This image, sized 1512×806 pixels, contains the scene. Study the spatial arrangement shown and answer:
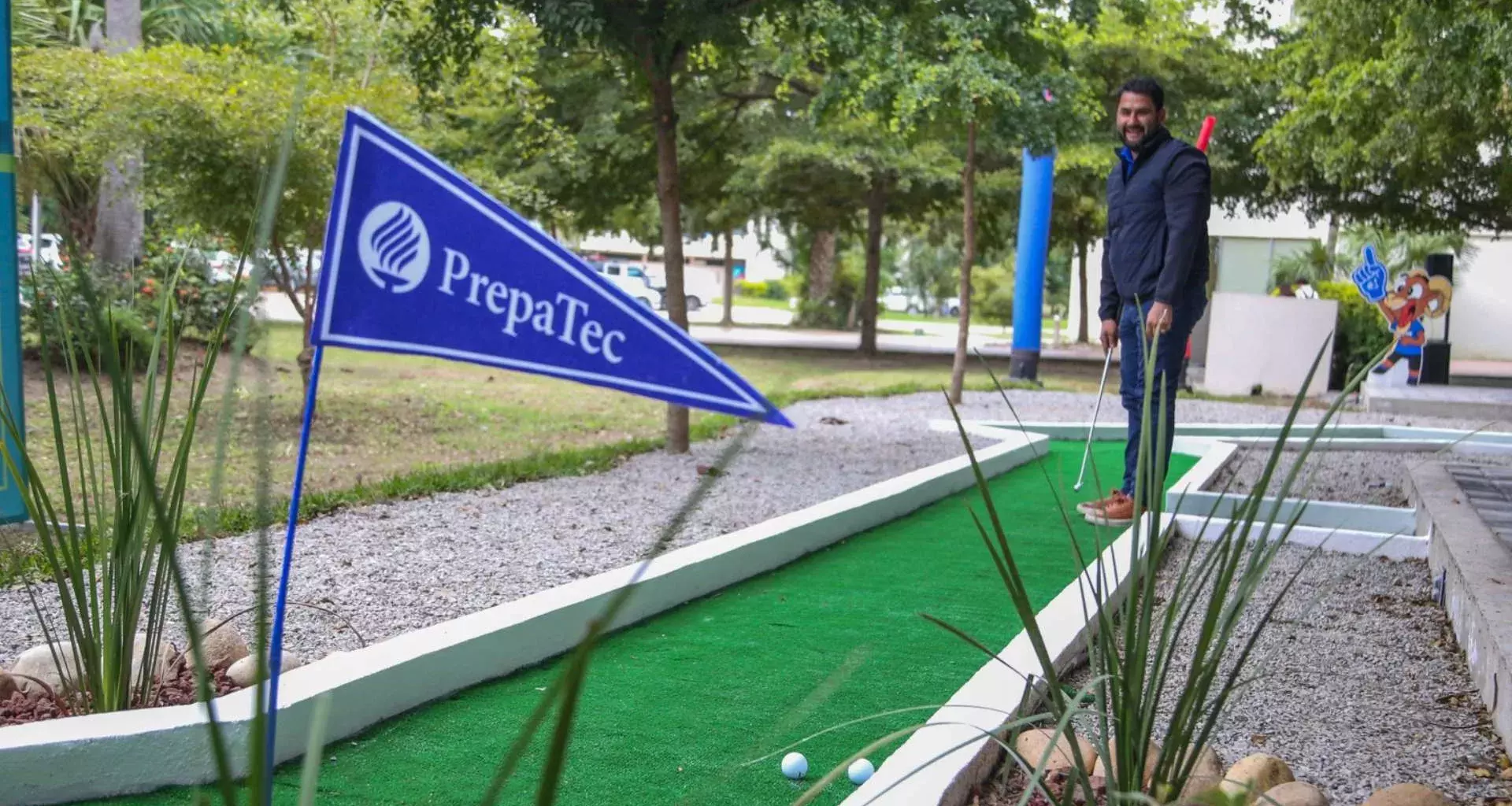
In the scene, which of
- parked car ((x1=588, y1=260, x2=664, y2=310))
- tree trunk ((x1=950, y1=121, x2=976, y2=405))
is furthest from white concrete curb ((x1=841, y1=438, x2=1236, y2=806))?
tree trunk ((x1=950, y1=121, x2=976, y2=405))

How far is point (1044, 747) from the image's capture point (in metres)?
2.54

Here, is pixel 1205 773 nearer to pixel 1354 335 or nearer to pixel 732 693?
pixel 732 693

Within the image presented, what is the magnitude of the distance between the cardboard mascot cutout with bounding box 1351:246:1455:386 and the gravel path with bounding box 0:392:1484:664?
751cm

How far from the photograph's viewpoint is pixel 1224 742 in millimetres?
3053

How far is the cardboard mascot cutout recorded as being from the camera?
1566 cm

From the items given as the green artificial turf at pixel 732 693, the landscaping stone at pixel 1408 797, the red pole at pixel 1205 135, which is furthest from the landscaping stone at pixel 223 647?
the red pole at pixel 1205 135

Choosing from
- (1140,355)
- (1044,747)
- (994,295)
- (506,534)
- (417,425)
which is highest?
(1140,355)

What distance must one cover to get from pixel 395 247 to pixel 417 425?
10356 millimetres

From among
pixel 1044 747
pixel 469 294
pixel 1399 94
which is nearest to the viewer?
pixel 469 294

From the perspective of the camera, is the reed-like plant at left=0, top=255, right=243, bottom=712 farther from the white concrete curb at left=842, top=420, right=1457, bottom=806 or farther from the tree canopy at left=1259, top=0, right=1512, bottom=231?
the tree canopy at left=1259, top=0, right=1512, bottom=231

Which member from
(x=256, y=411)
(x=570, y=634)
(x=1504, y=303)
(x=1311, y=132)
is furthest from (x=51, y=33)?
(x=1504, y=303)

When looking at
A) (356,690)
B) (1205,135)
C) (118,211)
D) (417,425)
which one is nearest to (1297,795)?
(356,690)

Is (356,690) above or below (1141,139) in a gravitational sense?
below

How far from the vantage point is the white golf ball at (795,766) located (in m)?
2.73
